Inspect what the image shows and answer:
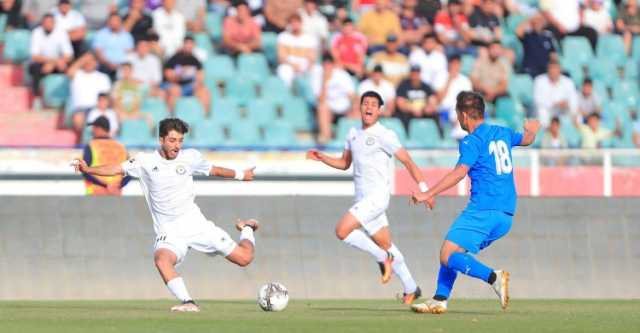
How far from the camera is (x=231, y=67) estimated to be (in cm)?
2331

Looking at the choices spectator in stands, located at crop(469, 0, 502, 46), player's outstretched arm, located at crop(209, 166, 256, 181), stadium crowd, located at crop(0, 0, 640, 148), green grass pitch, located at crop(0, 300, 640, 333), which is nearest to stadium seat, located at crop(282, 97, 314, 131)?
stadium crowd, located at crop(0, 0, 640, 148)

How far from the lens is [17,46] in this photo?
23.0 metres

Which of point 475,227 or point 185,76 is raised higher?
point 185,76

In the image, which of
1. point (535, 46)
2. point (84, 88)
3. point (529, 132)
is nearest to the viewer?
point (529, 132)

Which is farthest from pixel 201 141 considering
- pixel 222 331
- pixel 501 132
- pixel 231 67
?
pixel 222 331

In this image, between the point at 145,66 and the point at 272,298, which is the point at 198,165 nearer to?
the point at 272,298

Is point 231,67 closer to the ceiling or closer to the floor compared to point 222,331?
closer to the ceiling

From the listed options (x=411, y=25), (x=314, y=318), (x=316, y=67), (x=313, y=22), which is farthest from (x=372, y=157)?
(x=411, y=25)

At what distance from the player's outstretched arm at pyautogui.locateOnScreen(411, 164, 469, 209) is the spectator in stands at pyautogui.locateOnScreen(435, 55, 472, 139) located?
34.3 feet

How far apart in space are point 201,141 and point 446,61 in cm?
436

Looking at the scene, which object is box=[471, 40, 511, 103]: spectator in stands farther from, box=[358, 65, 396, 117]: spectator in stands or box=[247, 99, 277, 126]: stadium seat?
box=[247, 99, 277, 126]: stadium seat

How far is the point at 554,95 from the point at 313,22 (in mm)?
3763

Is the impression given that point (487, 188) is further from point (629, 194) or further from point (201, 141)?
point (201, 141)

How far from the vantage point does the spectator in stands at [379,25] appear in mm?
24672
